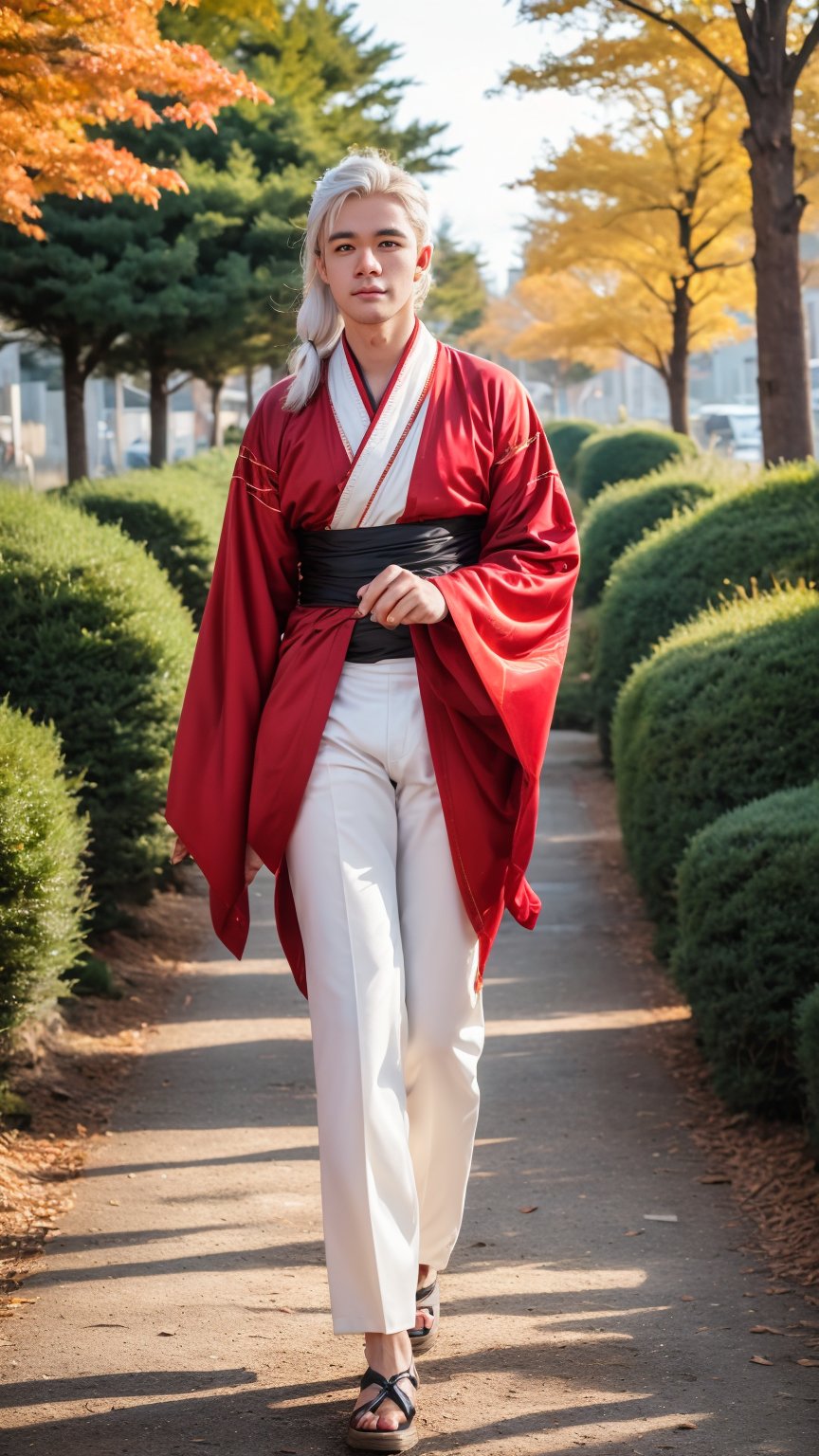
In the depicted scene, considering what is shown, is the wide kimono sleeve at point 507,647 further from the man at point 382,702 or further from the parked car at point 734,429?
the parked car at point 734,429

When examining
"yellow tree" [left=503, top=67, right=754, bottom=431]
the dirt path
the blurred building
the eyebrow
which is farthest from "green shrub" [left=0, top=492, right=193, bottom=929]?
"yellow tree" [left=503, top=67, right=754, bottom=431]

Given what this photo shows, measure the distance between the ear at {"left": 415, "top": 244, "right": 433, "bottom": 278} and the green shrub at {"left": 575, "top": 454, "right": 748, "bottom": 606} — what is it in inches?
352

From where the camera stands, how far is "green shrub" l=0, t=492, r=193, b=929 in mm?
6754

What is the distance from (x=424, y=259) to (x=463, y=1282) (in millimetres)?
2300

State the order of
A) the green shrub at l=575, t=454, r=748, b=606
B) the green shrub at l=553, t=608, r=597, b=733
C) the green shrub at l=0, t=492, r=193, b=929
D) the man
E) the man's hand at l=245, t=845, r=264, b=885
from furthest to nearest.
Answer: the green shrub at l=553, t=608, r=597, b=733, the green shrub at l=575, t=454, r=748, b=606, the green shrub at l=0, t=492, r=193, b=929, the man's hand at l=245, t=845, r=264, b=885, the man

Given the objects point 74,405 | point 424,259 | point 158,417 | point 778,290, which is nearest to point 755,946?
point 424,259

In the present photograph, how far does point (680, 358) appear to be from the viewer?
24.7 m

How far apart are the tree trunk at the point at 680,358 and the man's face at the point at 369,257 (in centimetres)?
2129

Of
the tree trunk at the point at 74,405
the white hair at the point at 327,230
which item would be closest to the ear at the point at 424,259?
the white hair at the point at 327,230

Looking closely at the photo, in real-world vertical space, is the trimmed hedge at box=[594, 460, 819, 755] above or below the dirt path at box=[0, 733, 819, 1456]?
above

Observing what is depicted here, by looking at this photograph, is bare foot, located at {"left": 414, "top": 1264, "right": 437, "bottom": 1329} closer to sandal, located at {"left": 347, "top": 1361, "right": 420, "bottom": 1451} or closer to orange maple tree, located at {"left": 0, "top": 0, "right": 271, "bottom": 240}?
sandal, located at {"left": 347, "top": 1361, "right": 420, "bottom": 1451}

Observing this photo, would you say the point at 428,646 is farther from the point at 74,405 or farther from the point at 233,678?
the point at 74,405

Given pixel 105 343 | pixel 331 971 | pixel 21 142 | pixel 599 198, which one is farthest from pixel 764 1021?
pixel 599 198

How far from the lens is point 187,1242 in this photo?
4.27 meters
